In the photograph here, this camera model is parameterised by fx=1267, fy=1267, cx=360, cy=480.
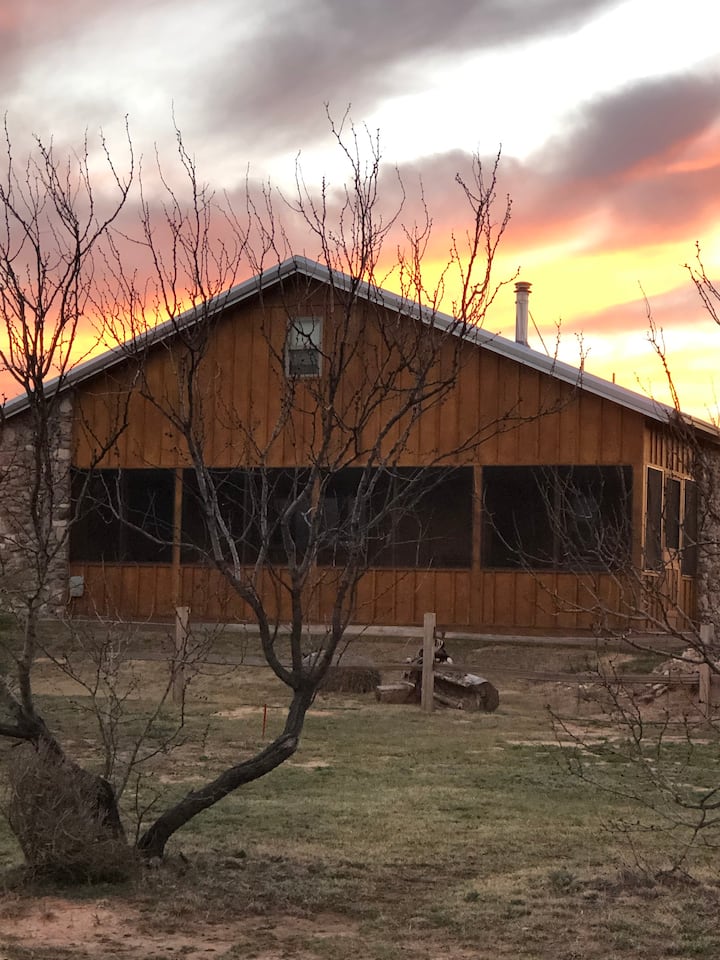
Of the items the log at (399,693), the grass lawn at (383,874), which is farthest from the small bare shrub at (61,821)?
the log at (399,693)

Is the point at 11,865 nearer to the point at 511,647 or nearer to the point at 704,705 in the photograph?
the point at 704,705

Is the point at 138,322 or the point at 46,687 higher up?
the point at 138,322

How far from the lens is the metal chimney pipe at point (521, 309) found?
22.6m

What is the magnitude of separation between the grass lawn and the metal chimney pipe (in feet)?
35.0

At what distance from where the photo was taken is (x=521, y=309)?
23.0 m

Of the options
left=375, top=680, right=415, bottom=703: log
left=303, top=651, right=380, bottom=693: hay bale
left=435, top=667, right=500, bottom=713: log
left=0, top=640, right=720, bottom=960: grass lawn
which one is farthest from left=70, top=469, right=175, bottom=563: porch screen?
left=0, top=640, right=720, bottom=960: grass lawn

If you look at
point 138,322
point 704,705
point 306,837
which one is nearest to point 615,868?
point 306,837

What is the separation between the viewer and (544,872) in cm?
789

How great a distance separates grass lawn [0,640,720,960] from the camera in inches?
253

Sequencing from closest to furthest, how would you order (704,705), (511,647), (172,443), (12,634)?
(704,705), (12,634), (511,647), (172,443)

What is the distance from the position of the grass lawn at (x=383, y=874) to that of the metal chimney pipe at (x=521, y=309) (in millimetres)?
10665

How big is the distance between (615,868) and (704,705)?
699 cm

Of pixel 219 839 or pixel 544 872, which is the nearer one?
pixel 544 872

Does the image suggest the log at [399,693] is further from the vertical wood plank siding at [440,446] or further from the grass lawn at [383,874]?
the grass lawn at [383,874]
